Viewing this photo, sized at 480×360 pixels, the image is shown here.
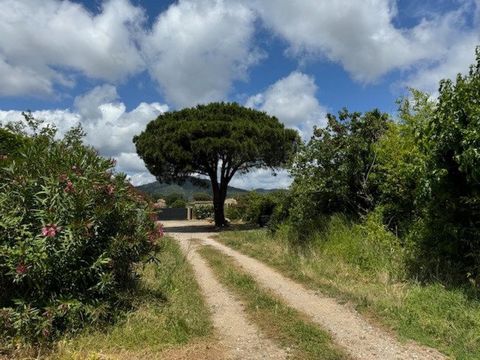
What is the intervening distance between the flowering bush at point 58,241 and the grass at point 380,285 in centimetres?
398

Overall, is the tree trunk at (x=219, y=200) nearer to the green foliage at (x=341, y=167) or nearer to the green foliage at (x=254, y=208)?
the green foliage at (x=254, y=208)

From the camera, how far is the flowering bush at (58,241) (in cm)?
550

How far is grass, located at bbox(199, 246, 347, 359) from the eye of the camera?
5.64 meters

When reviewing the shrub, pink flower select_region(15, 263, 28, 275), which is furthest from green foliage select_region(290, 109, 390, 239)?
the shrub

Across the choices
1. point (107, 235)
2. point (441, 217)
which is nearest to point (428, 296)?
point (441, 217)

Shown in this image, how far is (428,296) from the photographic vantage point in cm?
760

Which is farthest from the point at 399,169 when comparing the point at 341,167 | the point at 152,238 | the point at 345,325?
the point at 152,238

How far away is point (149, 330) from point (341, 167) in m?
7.97

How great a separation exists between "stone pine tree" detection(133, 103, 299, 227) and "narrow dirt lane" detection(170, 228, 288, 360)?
15.6m

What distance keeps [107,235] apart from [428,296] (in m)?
5.15

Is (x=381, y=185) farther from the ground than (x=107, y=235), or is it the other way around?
(x=381, y=185)

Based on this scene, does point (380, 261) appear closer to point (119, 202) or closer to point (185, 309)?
point (185, 309)

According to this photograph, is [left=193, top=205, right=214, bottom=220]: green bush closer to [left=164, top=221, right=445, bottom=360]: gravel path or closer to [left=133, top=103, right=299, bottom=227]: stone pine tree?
[left=133, top=103, right=299, bottom=227]: stone pine tree

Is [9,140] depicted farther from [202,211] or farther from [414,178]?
[202,211]
